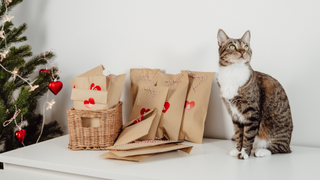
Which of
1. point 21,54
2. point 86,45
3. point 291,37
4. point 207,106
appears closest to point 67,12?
point 86,45

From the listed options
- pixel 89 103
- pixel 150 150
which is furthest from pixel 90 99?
pixel 150 150

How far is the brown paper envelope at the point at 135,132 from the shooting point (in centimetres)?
103

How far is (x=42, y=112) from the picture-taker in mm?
1664

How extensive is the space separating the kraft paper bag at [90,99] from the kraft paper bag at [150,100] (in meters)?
0.21

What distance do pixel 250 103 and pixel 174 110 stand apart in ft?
1.22

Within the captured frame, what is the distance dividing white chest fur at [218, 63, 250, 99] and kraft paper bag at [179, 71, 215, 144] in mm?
229

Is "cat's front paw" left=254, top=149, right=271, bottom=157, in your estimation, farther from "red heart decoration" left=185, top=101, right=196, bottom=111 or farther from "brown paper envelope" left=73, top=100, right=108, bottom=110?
"brown paper envelope" left=73, top=100, right=108, bottom=110

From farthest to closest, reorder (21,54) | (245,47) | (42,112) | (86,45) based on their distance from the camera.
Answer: (42,112)
(86,45)
(21,54)
(245,47)

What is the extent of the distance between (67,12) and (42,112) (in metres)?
0.70

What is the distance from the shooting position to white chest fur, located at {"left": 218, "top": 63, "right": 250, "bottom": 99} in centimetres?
92

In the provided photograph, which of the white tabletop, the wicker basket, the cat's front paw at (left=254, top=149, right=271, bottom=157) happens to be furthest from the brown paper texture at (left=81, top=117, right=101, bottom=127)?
the cat's front paw at (left=254, top=149, right=271, bottom=157)

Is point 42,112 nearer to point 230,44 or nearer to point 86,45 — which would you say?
point 86,45

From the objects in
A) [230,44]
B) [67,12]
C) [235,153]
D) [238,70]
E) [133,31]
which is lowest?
[235,153]

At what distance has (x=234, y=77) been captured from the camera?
0.93 metres
